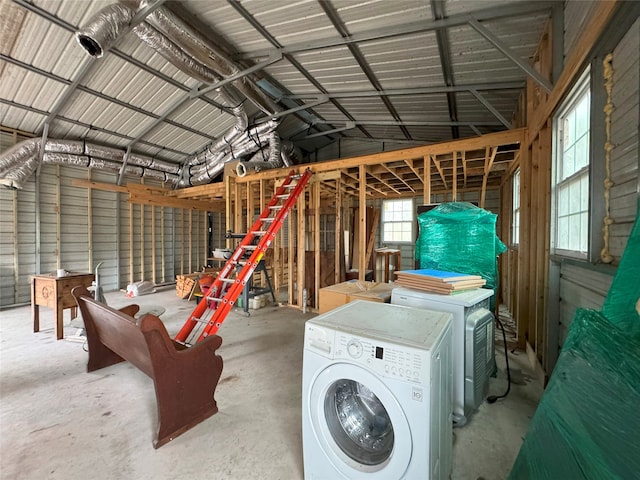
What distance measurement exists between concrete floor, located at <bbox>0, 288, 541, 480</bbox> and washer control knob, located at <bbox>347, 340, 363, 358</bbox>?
0.91m

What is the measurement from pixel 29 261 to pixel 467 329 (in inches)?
316

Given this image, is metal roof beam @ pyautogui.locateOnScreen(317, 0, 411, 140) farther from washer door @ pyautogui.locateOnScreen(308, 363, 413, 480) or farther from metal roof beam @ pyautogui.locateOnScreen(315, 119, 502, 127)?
washer door @ pyautogui.locateOnScreen(308, 363, 413, 480)

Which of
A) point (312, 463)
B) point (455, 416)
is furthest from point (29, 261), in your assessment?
point (455, 416)

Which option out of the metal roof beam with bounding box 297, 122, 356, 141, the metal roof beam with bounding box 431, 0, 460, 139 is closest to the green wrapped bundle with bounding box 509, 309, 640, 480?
the metal roof beam with bounding box 431, 0, 460, 139

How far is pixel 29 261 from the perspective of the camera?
554 cm

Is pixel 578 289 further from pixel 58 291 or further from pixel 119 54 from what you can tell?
pixel 119 54

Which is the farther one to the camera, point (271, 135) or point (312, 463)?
point (271, 135)

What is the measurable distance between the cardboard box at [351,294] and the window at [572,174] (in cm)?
155

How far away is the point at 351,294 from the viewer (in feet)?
8.49

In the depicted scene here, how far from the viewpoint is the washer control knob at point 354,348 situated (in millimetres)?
1231

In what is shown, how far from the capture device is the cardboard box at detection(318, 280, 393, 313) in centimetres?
250

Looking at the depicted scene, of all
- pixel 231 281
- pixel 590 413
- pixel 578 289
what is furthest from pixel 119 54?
pixel 578 289

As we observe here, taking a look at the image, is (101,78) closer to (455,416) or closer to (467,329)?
(467,329)

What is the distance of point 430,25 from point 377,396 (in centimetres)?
360
